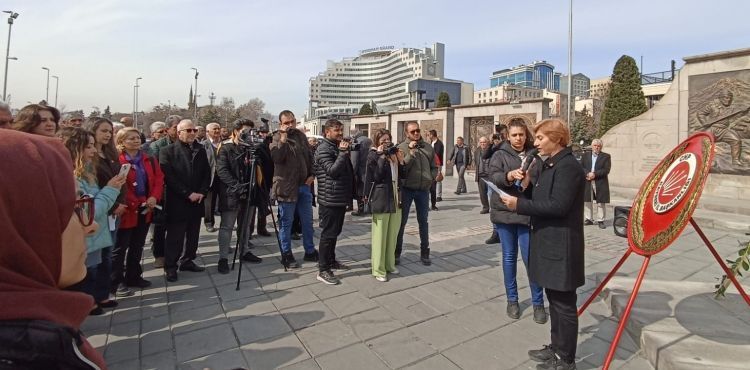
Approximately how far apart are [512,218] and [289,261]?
118 inches

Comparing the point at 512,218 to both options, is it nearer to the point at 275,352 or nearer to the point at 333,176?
the point at 333,176

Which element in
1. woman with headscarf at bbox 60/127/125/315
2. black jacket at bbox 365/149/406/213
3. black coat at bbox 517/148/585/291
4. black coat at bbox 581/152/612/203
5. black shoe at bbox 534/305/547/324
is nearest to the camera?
black coat at bbox 517/148/585/291

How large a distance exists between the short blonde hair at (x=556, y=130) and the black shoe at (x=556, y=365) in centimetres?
156

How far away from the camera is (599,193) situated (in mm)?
8188

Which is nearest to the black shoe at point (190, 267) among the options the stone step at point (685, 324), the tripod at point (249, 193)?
the tripod at point (249, 193)

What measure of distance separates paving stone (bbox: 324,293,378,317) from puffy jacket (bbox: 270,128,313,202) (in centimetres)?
162

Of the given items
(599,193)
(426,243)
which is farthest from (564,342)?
(599,193)

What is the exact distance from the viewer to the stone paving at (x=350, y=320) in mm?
3082

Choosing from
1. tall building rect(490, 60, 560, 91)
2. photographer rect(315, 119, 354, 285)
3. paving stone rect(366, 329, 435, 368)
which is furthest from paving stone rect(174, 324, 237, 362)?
tall building rect(490, 60, 560, 91)

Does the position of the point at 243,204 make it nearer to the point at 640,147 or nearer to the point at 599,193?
the point at 599,193

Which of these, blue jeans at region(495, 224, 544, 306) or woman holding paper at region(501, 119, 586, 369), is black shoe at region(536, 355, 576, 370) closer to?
woman holding paper at region(501, 119, 586, 369)

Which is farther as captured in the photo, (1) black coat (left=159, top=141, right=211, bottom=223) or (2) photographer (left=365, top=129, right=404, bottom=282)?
(1) black coat (left=159, top=141, right=211, bottom=223)

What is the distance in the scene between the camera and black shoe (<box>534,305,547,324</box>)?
370cm

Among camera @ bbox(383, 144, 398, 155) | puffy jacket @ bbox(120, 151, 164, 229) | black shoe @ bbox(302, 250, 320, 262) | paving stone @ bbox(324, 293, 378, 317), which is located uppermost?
camera @ bbox(383, 144, 398, 155)
